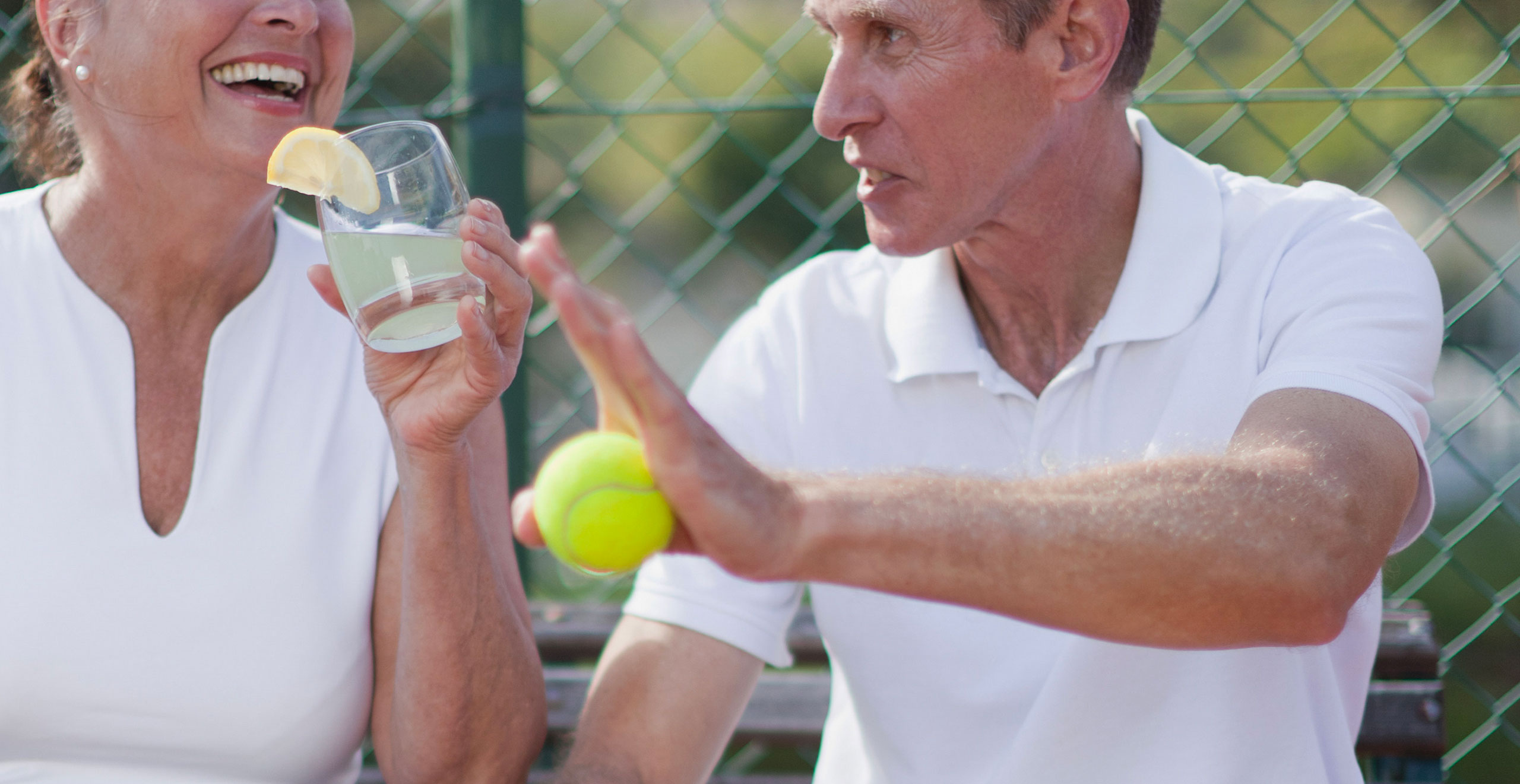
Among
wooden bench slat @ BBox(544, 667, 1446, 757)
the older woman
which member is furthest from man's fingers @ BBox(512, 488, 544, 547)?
wooden bench slat @ BBox(544, 667, 1446, 757)

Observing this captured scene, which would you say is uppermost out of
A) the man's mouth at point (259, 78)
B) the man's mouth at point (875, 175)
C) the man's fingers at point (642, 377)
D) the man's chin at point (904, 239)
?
the man's fingers at point (642, 377)

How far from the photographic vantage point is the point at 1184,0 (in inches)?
123

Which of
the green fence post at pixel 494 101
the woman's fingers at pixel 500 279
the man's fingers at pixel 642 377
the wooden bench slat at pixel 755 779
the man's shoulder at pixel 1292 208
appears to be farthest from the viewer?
the wooden bench slat at pixel 755 779

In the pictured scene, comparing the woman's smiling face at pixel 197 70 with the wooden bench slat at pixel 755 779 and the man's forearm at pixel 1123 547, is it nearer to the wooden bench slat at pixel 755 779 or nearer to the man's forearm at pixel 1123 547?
the man's forearm at pixel 1123 547

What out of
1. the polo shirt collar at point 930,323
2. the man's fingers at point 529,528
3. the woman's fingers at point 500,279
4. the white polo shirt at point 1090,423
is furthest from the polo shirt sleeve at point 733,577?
the man's fingers at point 529,528

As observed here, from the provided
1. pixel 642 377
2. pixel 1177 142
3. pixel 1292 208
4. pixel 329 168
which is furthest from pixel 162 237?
pixel 1177 142

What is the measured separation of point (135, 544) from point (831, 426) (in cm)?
88

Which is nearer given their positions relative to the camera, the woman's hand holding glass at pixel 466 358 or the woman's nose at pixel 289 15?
the woman's hand holding glass at pixel 466 358

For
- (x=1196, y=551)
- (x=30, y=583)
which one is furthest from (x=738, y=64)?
(x=1196, y=551)

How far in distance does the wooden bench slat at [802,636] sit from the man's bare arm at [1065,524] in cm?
91

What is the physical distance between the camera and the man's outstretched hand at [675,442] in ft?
2.92

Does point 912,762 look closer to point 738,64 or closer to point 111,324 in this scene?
point 111,324

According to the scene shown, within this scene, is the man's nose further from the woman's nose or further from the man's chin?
the woman's nose

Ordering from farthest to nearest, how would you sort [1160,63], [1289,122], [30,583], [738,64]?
[738,64], [1289,122], [1160,63], [30,583]
